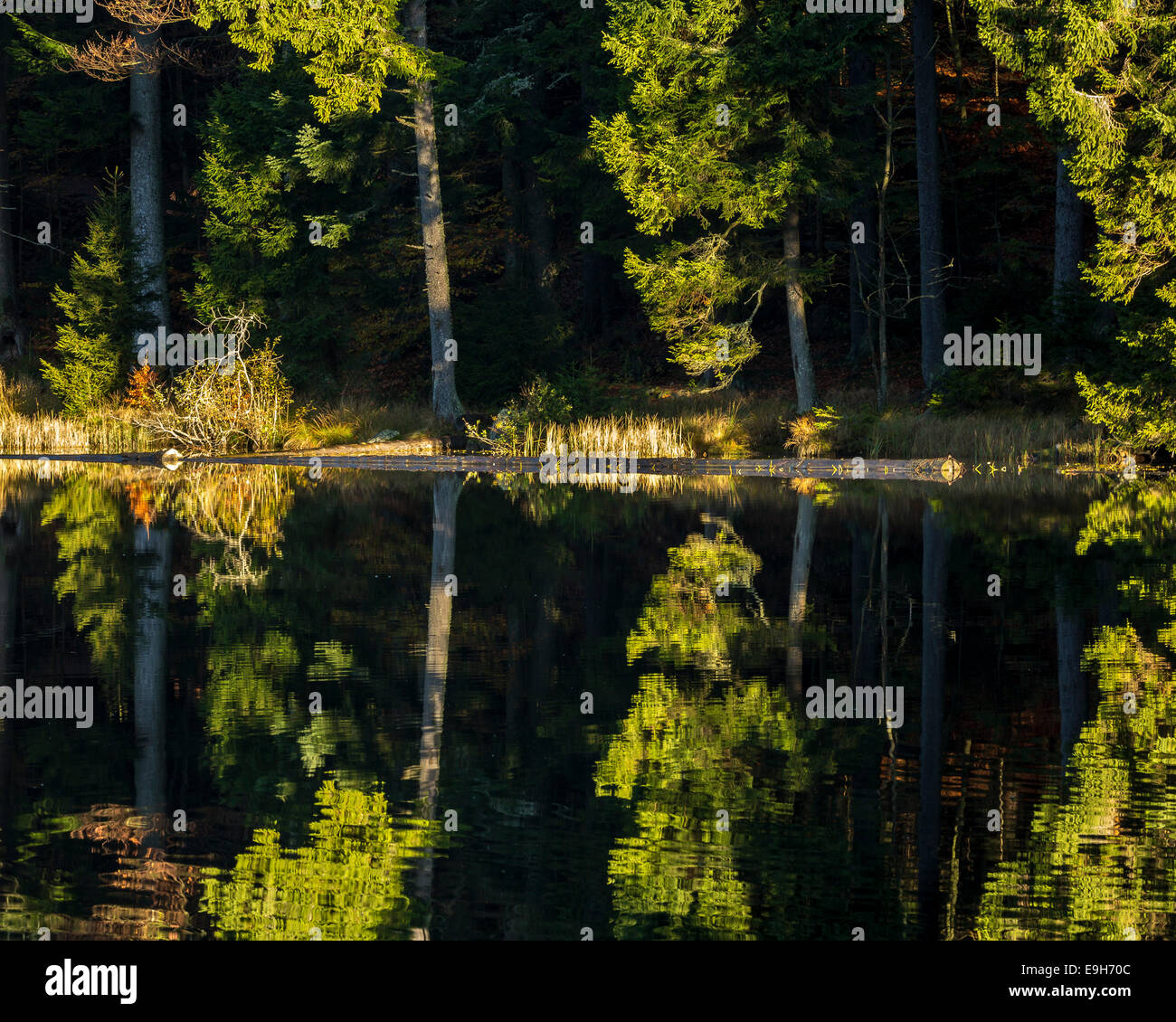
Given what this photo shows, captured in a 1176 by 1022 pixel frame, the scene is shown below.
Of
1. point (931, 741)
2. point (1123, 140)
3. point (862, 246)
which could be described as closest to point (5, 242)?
point (862, 246)

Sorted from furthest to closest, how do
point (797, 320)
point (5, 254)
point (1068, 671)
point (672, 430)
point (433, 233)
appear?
point (5, 254)
point (433, 233)
point (672, 430)
point (797, 320)
point (1068, 671)

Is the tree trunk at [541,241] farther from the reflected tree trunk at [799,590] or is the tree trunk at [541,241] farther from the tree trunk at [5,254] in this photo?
the reflected tree trunk at [799,590]

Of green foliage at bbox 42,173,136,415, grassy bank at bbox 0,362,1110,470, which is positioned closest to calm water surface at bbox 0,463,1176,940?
grassy bank at bbox 0,362,1110,470

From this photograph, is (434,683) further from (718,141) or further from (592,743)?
(718,141)

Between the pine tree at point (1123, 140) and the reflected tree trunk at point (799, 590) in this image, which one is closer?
the reflected tree trunk at point (799, 590)

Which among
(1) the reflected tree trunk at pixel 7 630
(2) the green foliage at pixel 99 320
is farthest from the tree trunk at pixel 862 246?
(1) the reflected tree trunk at pixel 7 630

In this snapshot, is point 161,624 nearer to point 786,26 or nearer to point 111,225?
point 786,26

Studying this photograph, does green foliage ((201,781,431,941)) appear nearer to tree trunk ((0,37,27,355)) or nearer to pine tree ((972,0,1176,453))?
pine tree ((972,0,1176,453))
